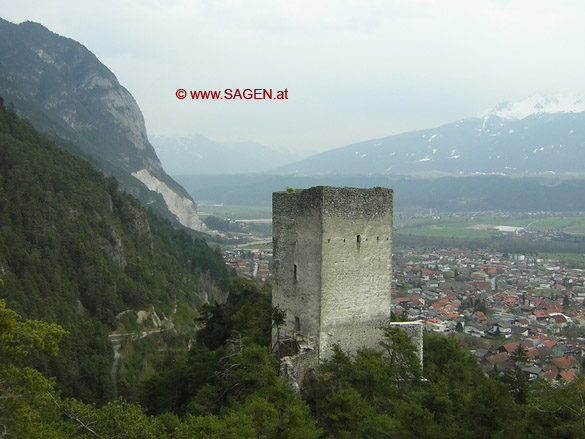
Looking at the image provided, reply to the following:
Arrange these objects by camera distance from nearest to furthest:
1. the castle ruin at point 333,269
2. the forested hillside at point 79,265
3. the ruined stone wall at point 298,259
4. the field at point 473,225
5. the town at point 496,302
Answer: the castle ruin at point 333,269 < the ruined stone wall at point 298,259 < the forested hillside at point 79,265 < the town at point 496,302 < the field at point 473,225

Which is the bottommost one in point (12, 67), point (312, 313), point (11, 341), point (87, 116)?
point (312, 313)

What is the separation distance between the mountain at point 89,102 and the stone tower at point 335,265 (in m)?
83.2

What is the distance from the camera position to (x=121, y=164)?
110 metres

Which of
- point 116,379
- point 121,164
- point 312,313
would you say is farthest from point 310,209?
point 121,164

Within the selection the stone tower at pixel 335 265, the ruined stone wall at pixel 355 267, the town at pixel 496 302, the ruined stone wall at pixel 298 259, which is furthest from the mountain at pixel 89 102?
the ruined stone wall at pixel 355 267

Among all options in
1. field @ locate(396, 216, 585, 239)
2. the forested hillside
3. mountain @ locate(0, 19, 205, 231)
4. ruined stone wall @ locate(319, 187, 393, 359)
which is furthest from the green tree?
field @ locate(396, 216, 585, 239)

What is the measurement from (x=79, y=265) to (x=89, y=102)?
90426 mm

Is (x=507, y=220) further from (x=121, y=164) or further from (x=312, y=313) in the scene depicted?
(x=312, y=313)

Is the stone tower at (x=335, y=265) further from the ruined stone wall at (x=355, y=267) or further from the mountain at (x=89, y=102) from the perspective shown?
the mountain at (x=89, y=102)

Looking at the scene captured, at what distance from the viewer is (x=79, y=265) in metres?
42.2

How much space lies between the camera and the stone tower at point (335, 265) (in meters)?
15.0

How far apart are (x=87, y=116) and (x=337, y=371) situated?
11657cm

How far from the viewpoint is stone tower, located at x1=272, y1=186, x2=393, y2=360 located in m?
15.0

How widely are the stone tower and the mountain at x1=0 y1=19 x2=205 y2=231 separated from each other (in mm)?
83178
